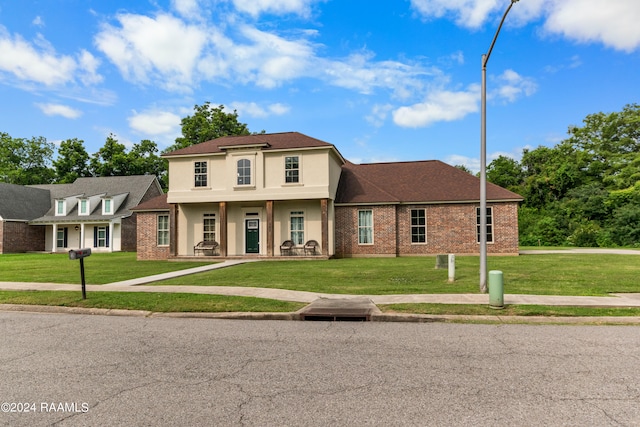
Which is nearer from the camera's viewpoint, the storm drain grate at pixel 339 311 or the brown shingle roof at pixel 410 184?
the storm drain grate at pixel 339 311

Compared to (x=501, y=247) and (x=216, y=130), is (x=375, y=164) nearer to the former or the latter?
(x=501, y=247)

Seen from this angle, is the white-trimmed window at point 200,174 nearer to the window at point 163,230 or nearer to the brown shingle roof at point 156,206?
the brown shingle roof at point 156,206

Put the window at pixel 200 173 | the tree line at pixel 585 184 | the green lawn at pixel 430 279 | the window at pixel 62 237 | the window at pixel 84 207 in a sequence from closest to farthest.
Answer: the green lawn at pixel 430 279 < the window at pixel 200 173 < the tree line at pixel 585 184 < the window at pixel 84 207 < the window at pixel 62 237

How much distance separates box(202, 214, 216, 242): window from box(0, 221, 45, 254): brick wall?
25.1m

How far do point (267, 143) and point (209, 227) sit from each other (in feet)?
21.9

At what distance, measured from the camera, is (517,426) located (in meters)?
3.68

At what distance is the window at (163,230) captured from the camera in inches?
1080

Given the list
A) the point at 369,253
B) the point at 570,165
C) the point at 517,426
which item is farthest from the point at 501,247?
the point at 570,165

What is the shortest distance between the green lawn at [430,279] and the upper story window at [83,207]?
98.4ft

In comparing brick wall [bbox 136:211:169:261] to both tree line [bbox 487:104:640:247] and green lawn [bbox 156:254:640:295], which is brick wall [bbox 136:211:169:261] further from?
tree line [bbox 487:104:640:247]

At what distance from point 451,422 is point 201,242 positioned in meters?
24.1

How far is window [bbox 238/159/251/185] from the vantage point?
81.6 feet

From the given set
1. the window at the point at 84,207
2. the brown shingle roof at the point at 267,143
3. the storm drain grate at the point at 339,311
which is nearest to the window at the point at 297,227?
the brown shingle roof at the point at 267,143

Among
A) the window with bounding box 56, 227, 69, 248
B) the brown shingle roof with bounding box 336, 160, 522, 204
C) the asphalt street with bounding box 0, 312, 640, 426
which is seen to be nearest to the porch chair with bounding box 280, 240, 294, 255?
the brown shingle roof with bounding box 336, 160, 522, 204
